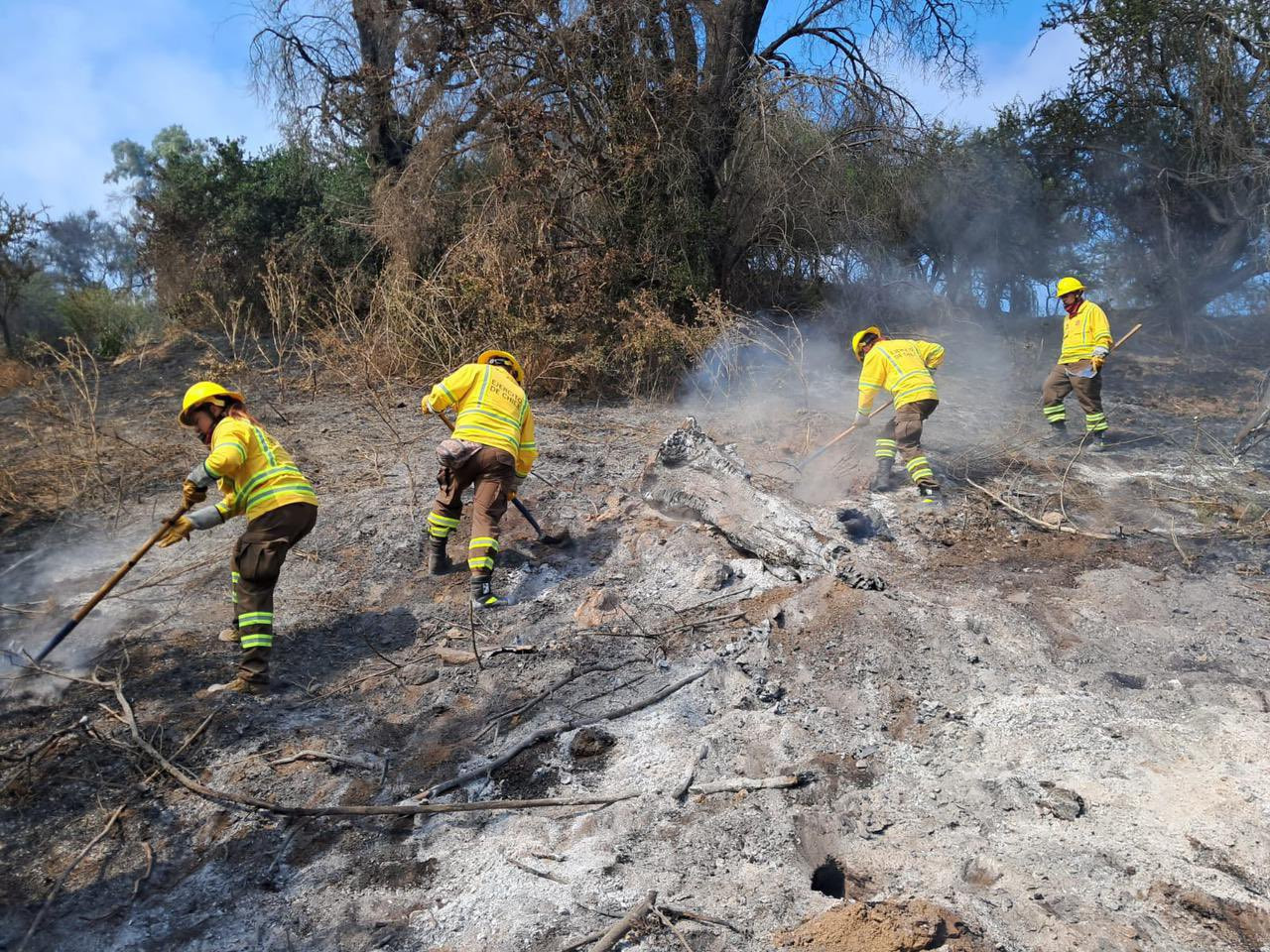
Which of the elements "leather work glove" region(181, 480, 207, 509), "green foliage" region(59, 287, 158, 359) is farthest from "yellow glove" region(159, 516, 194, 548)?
"green foliage" region(59, 287, 158, 359)

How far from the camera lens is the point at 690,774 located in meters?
3.54

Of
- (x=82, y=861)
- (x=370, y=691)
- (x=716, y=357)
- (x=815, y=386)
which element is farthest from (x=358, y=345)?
(x=82, y=861)

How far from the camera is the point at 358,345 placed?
32.2ft

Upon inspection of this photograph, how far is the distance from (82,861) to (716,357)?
7.32 m

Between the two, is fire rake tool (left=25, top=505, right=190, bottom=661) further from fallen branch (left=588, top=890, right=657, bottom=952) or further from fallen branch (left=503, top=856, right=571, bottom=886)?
fallen branch (left=588, top=890, right=657, bottom=952)

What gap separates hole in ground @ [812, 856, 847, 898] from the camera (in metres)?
3.04

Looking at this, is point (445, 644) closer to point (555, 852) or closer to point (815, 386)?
point (555, 852)

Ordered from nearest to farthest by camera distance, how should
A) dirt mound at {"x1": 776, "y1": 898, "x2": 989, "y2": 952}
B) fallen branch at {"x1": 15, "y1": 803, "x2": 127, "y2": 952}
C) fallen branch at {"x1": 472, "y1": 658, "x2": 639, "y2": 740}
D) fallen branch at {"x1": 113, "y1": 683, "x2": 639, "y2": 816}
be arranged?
dirt mound at {"x1": 776, "y1": 898, "x2": 989, "y2": 952}, fallen branch at {"x1": 15, "y1": 803, "x2": 127, "y2": 952}, fallen branch at {"x1": 113, "y1": 683, "x2": 639, "y2": 816}, fallen branch at {"x1": 472, "y1": 658, "x2": 639, "y2": 740}

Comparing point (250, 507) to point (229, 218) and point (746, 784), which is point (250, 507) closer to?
point (746, 784)

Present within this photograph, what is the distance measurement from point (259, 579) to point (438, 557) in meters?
1.41

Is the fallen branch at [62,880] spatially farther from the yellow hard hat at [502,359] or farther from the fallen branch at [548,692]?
the yellow hard hat at [502,359]

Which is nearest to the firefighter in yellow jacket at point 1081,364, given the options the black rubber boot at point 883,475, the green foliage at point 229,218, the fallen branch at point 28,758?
the black rubber boot at point 883,475

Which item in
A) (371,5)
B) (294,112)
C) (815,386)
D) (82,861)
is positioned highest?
(371,5)

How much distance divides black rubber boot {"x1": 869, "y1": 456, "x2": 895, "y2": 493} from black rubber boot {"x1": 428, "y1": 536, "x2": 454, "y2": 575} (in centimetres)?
343
